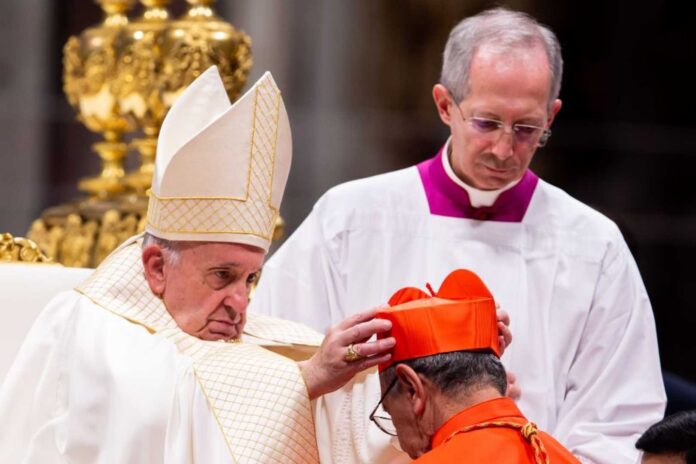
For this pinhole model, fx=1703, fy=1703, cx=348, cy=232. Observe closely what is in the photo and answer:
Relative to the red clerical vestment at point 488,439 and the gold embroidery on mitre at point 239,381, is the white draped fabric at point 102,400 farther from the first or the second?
the red clerical vestment at point 488,439

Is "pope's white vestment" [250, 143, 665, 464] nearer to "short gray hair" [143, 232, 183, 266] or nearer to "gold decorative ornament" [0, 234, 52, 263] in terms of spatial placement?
"gold decorative ornament" [0, 234, 52, 263]

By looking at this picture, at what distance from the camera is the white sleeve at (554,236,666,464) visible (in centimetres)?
449

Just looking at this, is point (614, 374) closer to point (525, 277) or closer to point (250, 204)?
point (525, 277)

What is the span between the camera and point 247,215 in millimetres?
3801

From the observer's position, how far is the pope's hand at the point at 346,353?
137 inches

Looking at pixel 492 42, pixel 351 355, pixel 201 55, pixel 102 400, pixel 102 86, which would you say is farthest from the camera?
pixel 102 86

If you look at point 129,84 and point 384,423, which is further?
point 129,84

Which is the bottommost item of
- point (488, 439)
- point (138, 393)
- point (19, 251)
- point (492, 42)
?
point (19, 251)

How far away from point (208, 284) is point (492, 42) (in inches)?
48.2

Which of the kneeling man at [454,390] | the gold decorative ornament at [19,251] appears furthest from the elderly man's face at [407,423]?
the gold decorative ornament at [19,251]

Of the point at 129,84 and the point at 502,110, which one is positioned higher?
the point at 502,110

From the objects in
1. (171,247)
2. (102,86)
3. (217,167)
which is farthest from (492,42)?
(102,86)

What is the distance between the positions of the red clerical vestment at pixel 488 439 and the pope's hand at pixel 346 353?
0.22m

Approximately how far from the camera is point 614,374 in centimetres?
456
